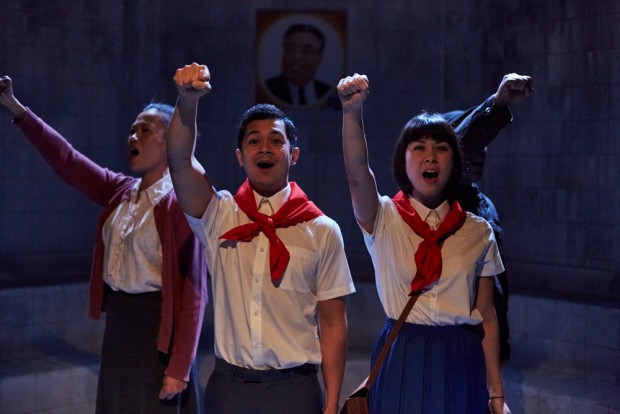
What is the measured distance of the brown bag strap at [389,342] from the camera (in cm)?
225

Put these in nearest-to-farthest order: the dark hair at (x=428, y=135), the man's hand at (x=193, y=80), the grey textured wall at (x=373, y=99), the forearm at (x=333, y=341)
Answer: the man's hand at (x=193, y=80), the forearm at (x=333, y=341), the dark hair at (x=428, y=135), the grey textured wall at (x=373, y=99)

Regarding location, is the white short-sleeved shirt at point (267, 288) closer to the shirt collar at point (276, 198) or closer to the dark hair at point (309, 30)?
the shirt collar at point (276, 198)

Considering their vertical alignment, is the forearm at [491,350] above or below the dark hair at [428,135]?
below

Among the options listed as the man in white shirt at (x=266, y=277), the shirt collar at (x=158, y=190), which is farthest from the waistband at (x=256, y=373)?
the shirt collar at (x=158, y=190)

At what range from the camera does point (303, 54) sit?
242 inches

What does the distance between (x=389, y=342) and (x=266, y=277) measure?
0.40 metres

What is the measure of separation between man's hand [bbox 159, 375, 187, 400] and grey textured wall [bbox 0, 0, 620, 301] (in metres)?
2.70

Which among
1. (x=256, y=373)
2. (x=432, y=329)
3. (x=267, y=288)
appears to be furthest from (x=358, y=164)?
(x=256, y=373)

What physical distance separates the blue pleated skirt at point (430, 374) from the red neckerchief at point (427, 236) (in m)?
0.15

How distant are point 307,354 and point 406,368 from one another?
29cm

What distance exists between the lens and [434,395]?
228 centimetres

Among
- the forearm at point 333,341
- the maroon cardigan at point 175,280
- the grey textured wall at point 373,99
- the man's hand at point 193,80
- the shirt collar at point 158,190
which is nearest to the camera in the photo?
the man's hand at point 193,80

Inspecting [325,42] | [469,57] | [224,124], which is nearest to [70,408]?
[224,124]

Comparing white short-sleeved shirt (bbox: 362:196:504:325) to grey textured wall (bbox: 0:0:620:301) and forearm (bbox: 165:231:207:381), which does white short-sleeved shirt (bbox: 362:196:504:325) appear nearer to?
forearm (bbox: 165:231:207:381)
